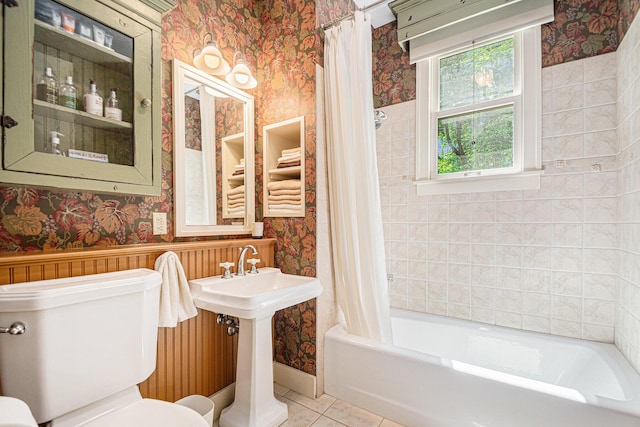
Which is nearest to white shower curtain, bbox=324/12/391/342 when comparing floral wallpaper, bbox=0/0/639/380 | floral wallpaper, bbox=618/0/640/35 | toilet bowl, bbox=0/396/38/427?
floral wallpaper, bbox=0/0/639/380

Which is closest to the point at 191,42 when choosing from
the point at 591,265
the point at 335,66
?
the point at 335,66

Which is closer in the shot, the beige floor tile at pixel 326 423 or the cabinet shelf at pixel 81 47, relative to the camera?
the cabinet shelf at pixel 81 47

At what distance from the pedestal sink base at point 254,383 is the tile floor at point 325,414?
0.11 meters

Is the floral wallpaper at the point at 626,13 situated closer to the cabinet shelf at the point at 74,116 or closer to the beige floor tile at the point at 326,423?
the cabinet shelf at the point at 74,116

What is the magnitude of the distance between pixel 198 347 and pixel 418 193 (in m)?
1.86

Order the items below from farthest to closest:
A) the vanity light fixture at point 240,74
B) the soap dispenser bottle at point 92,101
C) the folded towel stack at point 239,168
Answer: the folded towel stack at point 239,168, the vanity light fixture at point 240,74, the soap dispenser bottle at point 92,101

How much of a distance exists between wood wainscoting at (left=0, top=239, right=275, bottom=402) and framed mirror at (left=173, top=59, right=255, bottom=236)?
0.16 meters

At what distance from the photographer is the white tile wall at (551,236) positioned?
173 cm

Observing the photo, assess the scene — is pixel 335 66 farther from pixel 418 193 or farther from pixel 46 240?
pixel 46 240

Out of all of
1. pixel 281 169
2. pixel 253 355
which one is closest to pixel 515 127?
pixel 281 169

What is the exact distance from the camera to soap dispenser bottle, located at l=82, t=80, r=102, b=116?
1.17 m

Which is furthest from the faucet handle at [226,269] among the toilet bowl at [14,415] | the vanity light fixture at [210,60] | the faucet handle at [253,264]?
the vanity light fixture at [210,60]

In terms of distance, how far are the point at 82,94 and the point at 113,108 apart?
0.11 m

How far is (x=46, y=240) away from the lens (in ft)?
3.93
